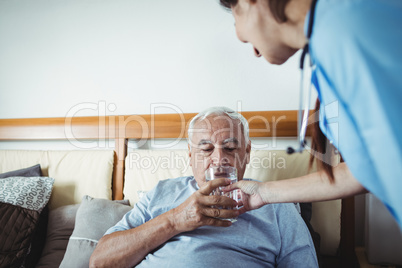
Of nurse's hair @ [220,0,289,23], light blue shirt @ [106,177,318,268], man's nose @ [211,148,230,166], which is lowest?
light blue shirt @ [106,177,318,268]

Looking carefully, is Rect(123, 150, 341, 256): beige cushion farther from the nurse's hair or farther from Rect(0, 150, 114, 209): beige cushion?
the nurse's hair

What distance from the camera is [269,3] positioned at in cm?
68

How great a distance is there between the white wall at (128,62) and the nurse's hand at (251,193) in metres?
0.91

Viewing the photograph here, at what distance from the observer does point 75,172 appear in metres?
2.04

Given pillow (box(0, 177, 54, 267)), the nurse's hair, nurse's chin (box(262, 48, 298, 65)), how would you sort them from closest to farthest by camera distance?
the nurse's hair
nurse's chin (box(262, 48, 298, 65))
pillow (box(0, 177, 54, 267))

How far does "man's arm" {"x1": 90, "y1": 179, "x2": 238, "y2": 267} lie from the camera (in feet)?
3.77

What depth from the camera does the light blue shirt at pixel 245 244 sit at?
1.21m

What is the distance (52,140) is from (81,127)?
0.36 meters

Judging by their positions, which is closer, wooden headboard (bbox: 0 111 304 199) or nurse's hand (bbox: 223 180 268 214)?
nurse's hand (bbox: 223 180 268 214)

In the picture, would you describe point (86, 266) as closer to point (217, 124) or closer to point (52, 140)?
point (217, 124)

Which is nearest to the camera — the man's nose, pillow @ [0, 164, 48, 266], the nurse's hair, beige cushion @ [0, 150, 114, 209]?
the nurse's hair

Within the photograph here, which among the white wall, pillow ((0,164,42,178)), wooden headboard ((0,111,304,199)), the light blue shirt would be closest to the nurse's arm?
the light blue shirt

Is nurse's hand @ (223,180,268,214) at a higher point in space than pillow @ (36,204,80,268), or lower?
higher

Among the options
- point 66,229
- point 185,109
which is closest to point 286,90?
point 185,109
